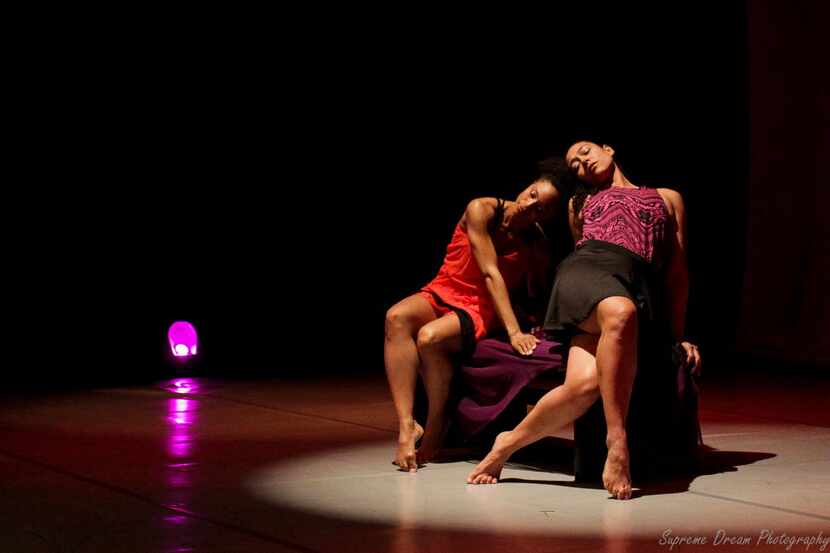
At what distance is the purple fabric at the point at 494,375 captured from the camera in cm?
482

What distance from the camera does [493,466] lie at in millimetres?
4465

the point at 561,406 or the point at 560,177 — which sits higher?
the point at 560,177

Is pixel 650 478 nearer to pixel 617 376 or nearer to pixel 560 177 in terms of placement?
pixel 617 376

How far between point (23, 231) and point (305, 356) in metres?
1.99

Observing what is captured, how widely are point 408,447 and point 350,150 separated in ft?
15.9

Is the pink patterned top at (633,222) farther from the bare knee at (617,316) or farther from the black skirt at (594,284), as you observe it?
the bare knee at (617,316)

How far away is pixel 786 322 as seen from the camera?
8297mm

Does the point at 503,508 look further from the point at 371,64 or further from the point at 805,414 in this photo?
the point at 371,64

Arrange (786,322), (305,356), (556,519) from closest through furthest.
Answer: (556,519)
(786,322)
(305,356)

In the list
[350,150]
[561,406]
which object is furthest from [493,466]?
[350,150]

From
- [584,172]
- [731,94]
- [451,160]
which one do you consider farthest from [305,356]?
[584,172]

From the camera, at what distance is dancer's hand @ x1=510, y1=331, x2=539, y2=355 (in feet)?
15.9

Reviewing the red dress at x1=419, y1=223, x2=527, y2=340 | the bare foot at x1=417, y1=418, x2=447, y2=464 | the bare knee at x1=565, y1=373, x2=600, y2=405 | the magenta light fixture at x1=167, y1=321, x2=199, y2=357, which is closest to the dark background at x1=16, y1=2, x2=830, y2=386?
the magenta light fixture at x1=167, y1=321, x2=199, y2=357

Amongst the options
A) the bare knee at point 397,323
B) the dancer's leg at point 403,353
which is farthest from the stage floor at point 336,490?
the bare knee at point 397,323
